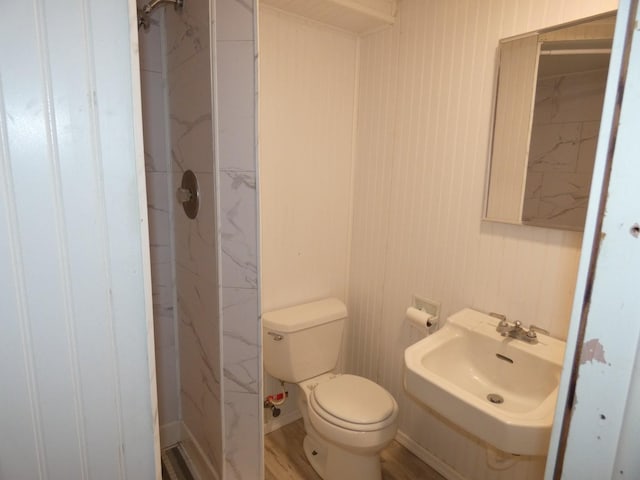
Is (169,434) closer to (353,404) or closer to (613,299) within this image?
(353,404)

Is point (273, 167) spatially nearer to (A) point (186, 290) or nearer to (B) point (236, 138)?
(B) point (236, 138)

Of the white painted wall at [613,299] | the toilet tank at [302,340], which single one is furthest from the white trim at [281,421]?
the white painted wall at [613,299]

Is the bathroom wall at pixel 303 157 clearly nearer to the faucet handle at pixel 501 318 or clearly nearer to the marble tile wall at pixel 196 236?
the marble tile wall at pixel 196 236

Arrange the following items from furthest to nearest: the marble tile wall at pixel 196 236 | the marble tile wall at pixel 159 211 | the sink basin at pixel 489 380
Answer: the marble tile wall at pixel 159 211
the marble tile wall at pixel 196 236
the sink basin at pixel 489 380

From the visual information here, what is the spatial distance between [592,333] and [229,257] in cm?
107

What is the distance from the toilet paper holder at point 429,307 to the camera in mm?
1737

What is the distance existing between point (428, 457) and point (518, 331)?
3.05 feet

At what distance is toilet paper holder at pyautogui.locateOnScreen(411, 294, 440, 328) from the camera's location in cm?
174

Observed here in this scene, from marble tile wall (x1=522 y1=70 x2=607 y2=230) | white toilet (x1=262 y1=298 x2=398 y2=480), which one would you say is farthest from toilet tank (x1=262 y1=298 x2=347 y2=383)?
marble tile wall (x1=522 y1=70 x2=607 y2=230)

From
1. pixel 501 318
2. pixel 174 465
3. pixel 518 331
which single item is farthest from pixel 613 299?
pixel 174 465

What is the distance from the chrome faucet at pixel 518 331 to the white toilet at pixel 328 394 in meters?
0.61

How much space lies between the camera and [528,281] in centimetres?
142

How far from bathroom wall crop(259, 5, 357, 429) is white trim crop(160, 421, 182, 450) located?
51 cm

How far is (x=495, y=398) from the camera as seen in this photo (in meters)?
1.39
